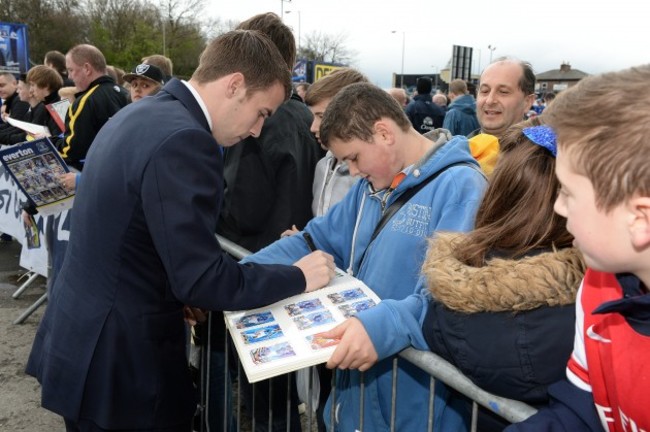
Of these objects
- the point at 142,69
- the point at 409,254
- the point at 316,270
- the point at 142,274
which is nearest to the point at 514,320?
the point at 409,254

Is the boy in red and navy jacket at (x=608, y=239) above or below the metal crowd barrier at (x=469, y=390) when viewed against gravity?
above

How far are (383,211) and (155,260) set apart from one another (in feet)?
2.88

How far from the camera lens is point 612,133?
3.05 feet

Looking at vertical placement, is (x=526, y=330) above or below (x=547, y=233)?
below

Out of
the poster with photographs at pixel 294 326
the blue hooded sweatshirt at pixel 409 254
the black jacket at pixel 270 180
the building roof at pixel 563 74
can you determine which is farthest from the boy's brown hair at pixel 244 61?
the building roof at pixel 563 74

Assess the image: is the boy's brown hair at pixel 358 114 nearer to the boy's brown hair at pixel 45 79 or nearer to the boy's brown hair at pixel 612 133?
the boy's brown hair at pixel 612 133

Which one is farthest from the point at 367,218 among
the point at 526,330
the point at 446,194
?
the point at 526,330

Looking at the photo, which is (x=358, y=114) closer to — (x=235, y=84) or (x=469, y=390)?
(x=235, y=84)

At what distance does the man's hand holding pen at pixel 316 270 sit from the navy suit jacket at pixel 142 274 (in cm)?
4

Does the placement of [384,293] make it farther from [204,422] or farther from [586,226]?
[204,422]

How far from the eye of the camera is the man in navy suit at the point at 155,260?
1.65 meters

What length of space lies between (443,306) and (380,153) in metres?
0.88

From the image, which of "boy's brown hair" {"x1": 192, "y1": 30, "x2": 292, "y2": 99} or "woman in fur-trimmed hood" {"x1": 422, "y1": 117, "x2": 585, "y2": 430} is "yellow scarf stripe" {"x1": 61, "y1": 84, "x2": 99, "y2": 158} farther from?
"woman in fur-trimmed hood" {"x1": 422, "y1": 117, "x2": 585, "y2": 430}

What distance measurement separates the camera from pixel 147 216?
65.2 inches
